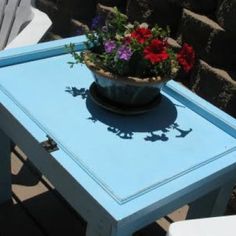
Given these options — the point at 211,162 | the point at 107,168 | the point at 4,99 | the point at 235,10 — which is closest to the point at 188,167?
the point at 211,162

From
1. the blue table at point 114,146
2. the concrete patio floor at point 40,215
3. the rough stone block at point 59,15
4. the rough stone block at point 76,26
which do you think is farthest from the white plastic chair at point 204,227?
the rough stone block at point 59,15

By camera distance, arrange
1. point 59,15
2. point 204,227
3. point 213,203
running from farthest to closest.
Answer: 1. point 59,15
2. point 213,203
3. point 204,227

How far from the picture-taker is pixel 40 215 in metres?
1.93

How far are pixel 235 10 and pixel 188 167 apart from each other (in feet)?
2.24

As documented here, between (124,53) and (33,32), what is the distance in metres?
→ 0.64

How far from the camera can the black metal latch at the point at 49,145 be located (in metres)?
1.20

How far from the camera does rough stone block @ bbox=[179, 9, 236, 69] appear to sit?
5.69 ft

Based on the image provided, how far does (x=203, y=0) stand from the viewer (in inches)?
69.9

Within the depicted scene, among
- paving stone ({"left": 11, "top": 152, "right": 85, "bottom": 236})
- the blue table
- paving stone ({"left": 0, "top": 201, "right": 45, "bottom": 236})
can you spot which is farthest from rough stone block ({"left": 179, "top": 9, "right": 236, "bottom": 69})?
paving stone ({"left": 0, "top": 201, "right": 45, "bottom": 236})

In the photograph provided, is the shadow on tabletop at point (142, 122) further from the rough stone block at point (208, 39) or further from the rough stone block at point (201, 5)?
the rough stone block at point (201, 5)

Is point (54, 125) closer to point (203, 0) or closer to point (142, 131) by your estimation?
point (142, 131)

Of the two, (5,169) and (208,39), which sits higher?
(208,39)

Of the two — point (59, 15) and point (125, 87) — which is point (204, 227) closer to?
point (125, 87)

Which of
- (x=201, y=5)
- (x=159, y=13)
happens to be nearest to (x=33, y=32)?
(x=159, y=13)
